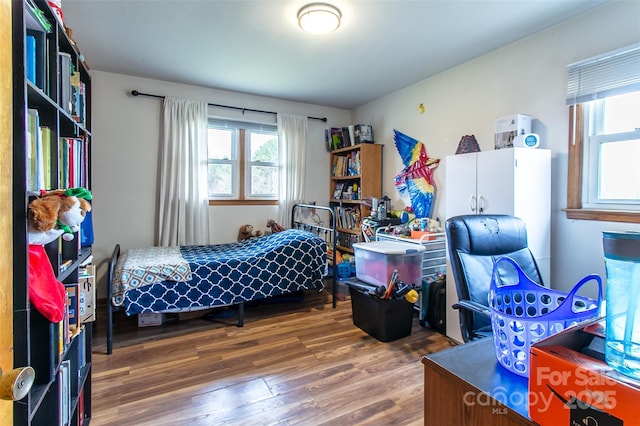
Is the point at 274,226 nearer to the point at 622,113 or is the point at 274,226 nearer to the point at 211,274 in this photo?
the point at 211,274

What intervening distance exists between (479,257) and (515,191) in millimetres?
747

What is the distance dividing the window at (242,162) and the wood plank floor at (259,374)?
5.24ft

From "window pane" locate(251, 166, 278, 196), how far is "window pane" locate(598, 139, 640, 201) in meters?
3.14

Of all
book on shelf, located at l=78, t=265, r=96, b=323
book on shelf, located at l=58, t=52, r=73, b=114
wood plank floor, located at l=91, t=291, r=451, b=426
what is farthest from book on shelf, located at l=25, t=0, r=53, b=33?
wood plank floor, located at l=91, t=291, r=451, b=426

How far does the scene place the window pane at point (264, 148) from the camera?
398 cm

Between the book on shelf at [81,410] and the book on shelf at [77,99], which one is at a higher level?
the book on shelf at [77,99]

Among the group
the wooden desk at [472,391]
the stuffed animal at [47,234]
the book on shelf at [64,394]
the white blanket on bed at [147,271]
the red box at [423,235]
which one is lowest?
the book on shelf at [64,394]

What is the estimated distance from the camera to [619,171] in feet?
6.64

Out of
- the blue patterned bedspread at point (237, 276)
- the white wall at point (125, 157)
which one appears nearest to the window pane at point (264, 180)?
the white wall at point (125, 157)

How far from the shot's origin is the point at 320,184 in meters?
4.43

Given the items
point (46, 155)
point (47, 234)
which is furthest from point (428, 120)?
point (47, 234)

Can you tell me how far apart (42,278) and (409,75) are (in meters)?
3.31

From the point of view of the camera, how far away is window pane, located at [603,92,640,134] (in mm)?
1966

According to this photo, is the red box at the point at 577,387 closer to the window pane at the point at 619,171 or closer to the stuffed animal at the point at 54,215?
the stuffed animal at the point at 54,215
